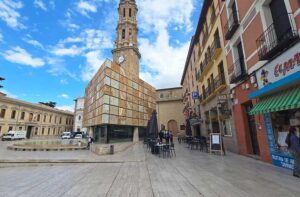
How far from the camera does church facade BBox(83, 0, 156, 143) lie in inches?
856

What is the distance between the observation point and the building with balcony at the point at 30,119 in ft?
112

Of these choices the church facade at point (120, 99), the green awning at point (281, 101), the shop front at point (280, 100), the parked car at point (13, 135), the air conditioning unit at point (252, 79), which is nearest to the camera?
the green awning at point (281, 101)

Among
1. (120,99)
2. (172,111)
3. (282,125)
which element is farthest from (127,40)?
(282,125)

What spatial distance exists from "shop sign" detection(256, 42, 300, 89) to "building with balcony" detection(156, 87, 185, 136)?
1104 inches

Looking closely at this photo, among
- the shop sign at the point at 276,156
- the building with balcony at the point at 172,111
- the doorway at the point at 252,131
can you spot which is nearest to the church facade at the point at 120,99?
the building with balcony at the point at 172,111

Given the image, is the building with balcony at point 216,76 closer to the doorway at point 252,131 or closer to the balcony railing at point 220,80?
the balcony railing at point 220,80

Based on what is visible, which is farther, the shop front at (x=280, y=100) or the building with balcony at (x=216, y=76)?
the building with balcony at (x=216, y=76)

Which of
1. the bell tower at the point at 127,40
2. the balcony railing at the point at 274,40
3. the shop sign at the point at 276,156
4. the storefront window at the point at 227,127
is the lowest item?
the shop sign at the point at 276,156

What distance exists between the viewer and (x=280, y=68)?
612 cm

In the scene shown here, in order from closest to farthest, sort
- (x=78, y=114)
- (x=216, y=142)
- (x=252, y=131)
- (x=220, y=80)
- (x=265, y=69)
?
1. (x=265, y=69)
2. (x=252, y=131)
3. (x=216, y=142)
4. (x=220, y=80)
5. (x=78, y=114)

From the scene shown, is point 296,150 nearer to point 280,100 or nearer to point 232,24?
point 280,100

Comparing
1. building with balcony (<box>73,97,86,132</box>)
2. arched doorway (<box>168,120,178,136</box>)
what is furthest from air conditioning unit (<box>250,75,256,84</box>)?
building with balcony (<box>73,97,86,132</box>)

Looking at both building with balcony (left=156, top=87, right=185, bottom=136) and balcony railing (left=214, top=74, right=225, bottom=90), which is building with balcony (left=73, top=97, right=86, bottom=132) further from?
balcony railing (left=214, top=74, right=225, bottom=90)

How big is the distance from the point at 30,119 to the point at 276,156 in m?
49.0
